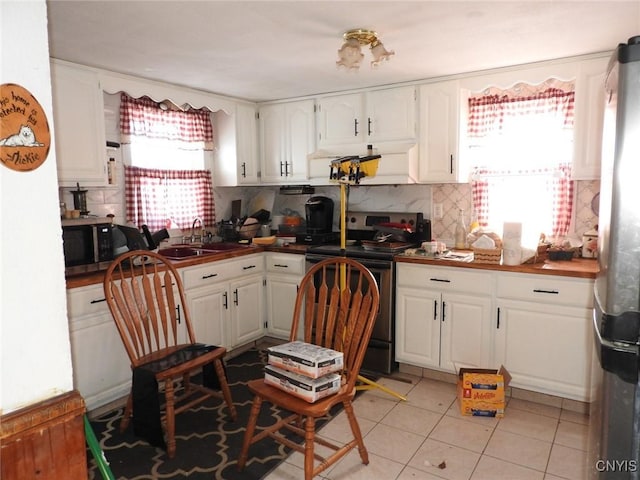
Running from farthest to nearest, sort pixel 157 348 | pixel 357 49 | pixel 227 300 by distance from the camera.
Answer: pixel 227 300, pixel 157 348, pixel 357 49

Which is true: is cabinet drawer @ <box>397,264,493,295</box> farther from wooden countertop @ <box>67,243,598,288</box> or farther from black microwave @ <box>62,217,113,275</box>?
black microwave @ <box>62,217,113,275</box>

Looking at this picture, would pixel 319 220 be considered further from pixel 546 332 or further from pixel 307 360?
pixel 307 360

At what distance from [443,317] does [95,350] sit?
221 cm

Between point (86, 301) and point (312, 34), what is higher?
point (312, 34)

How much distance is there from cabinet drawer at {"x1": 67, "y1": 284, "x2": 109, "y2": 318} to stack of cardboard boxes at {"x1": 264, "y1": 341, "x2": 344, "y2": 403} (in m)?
1.21

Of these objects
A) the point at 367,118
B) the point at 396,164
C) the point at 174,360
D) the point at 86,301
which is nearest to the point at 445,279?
the point at 396,164

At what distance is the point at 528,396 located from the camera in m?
2.93

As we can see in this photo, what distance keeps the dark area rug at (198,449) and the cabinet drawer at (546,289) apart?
133cm

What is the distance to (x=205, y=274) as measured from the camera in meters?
3.30

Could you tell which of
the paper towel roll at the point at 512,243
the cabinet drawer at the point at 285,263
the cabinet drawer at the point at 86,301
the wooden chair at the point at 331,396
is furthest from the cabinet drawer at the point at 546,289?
the cabinet drawer at the point at 86,301

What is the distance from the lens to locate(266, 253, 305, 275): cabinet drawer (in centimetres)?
367

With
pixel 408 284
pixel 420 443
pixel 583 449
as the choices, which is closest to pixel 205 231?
pixel 408 284

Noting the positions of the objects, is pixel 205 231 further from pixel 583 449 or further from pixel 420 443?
pixel 583 449

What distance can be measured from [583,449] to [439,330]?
3.43 ft
